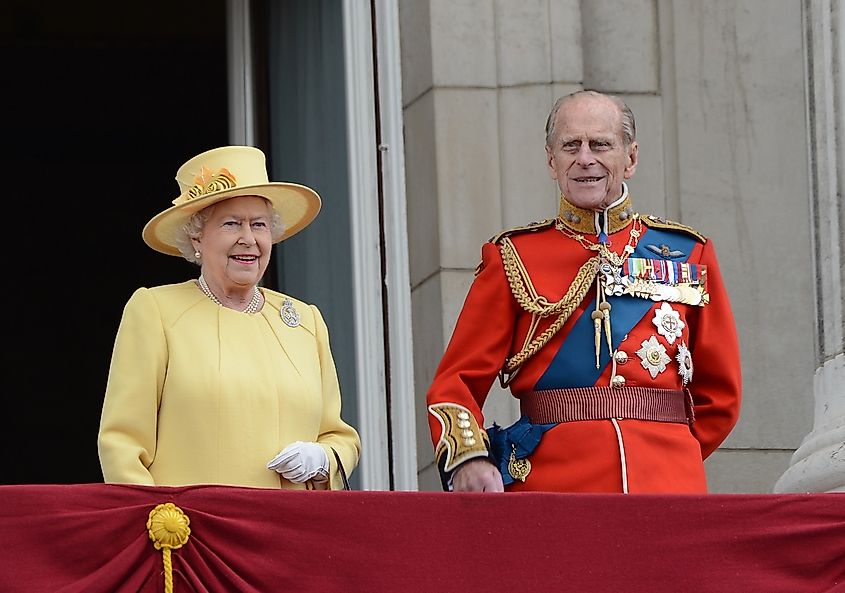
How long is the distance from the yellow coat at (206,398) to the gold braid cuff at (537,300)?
50 centimetres

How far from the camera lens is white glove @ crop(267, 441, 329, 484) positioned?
5859 mm

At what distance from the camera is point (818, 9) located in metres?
7.14

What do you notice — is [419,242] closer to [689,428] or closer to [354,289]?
[354,289]

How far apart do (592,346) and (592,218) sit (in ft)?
1.16

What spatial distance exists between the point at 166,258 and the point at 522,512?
26.9ft

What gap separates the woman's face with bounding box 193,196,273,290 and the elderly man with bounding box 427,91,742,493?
53 centimetres

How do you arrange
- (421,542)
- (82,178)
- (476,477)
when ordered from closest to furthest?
(421,542), (476,477), (82,178)

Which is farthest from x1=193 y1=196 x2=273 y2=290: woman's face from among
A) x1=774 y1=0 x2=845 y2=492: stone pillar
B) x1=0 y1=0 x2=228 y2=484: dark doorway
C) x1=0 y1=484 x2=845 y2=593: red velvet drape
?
x1=0 y1=0 x2=228 y2=484: dark doorway

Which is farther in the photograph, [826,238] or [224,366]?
[826,238]

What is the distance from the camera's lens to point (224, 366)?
5.93 metres

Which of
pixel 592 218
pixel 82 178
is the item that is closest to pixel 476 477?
pixel 592 218

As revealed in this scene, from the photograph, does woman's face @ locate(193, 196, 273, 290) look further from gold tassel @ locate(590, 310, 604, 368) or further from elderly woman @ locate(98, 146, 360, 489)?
gold tassel @ locate(590, 310, 604, 368)

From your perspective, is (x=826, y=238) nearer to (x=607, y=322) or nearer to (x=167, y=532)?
(x=607, y=322)

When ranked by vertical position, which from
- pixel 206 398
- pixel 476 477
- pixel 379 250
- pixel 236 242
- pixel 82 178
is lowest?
pixel 476 477
